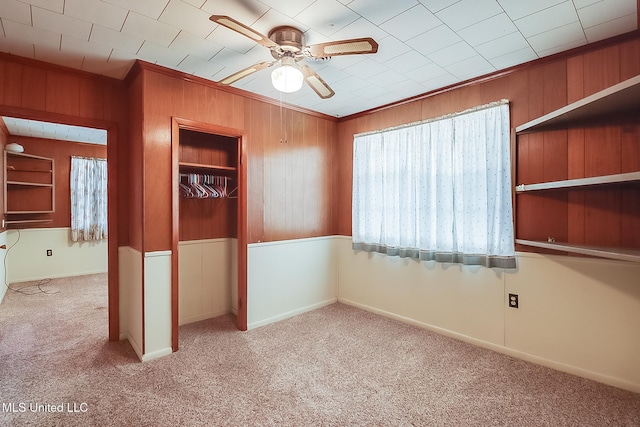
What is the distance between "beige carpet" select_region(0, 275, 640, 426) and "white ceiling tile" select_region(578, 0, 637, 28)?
2478 millimetres

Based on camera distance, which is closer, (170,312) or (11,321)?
(170,312)

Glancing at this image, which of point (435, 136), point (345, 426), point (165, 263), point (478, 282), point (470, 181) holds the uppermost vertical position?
point (435, 136)

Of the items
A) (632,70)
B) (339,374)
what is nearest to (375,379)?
(339,374)

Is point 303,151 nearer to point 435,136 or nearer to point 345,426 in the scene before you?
point 435,136

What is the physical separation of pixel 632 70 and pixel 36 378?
481 cm

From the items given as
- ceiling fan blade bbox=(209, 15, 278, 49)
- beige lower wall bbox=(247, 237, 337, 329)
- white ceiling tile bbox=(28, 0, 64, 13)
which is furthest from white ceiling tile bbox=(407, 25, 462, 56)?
beige lower wall bbox=(247, 237, 337, 329)

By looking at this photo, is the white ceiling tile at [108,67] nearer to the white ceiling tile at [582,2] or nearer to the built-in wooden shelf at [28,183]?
the white ceiling tile at [582,2]

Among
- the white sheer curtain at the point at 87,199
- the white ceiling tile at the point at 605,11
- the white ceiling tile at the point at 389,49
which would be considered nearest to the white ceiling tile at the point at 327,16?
the white ceiling tile at the point at 389,49

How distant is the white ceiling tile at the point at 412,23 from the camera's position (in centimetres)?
190

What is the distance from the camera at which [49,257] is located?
5367 millimetres

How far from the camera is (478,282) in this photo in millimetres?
2902

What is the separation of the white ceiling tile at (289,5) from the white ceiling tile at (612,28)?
74.7 inches

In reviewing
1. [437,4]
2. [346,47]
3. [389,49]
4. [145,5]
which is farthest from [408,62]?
[145,5]

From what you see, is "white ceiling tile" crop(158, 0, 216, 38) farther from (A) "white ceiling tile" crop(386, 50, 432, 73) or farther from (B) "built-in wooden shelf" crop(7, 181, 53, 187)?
(B) "built-in wooden shelf" crop(7, 181, 53, 187)
